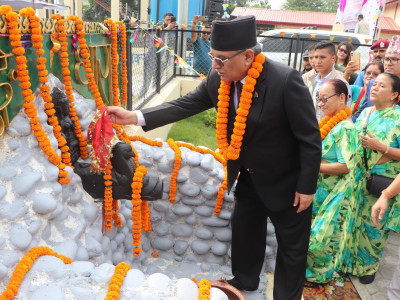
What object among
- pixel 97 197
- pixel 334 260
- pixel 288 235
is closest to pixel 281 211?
pixel 288 235

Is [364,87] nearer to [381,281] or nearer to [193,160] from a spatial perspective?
[381,281]

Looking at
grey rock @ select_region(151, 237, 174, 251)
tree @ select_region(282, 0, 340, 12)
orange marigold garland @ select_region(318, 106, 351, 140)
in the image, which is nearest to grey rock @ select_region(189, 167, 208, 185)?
grey rock @ select_region(151, 237, 174, 251)

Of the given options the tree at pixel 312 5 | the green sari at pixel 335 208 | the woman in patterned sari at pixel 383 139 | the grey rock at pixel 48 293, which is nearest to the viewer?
the grey rock at pixel 48 293

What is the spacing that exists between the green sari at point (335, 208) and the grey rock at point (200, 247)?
0.79 meters

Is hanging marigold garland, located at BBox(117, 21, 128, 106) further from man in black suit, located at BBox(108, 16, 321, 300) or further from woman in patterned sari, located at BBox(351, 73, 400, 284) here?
woman in patterned sari, located at BBox(351, 73, 400, 284)

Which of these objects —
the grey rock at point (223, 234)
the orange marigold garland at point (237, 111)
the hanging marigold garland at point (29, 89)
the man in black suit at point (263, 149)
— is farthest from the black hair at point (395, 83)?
the hanging marigold garland at point (29, 89)

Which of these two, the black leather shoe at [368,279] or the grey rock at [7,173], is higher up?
the grey rock at [7,173]

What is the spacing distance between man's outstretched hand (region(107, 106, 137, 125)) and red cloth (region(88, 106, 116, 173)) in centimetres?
6

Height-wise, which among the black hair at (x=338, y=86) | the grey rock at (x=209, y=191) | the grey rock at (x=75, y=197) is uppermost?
the black hair at (x=338, y=86)

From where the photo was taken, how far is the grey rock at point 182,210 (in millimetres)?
3010

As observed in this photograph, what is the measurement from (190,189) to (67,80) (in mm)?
1262

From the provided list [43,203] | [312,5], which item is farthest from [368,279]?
[312,5]

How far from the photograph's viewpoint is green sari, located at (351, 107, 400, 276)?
2740mm

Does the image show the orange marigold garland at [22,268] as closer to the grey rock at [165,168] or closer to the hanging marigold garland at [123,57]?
the grey rock at [165,168]
